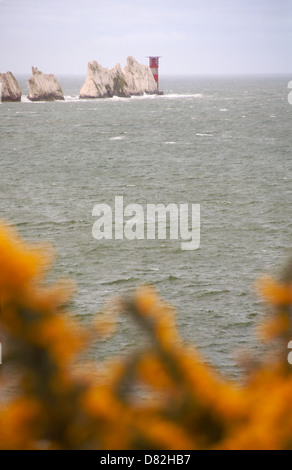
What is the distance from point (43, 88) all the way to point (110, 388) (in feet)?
541

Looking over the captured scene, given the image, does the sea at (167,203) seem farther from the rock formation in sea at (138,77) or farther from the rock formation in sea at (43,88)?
the rock formation in sea at (138,77)

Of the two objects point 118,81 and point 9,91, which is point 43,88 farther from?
point 118,81

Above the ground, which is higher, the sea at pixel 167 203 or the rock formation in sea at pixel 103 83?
the rock formation in sea at pixel 103 83

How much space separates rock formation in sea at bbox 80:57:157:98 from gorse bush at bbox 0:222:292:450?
168 metres

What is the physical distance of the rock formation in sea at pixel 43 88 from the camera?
155 meters

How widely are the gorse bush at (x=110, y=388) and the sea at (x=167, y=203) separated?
0.26ft

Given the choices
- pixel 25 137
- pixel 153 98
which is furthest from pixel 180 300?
pixel 153 98

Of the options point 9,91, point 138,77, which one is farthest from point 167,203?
point 138,77

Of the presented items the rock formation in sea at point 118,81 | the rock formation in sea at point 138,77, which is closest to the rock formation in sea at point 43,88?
the rock formation in sea at point 118,81

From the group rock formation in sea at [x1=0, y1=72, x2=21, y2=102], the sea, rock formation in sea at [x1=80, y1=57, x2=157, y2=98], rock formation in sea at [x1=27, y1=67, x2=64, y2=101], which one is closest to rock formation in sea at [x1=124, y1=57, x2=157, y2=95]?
rock formation in sea at [x1=80, y1=57, x2=157, y2=98]

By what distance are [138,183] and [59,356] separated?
53640mm

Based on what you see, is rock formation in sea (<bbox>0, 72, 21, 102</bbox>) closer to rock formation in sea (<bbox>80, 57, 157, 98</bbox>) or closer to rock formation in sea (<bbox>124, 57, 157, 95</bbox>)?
rock formation in sea (<bbox>80, 57, 157, 98</bbox>)

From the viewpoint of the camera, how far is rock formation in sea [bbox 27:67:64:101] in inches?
6097

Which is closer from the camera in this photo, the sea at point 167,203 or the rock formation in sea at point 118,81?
the sea at point 167,203
